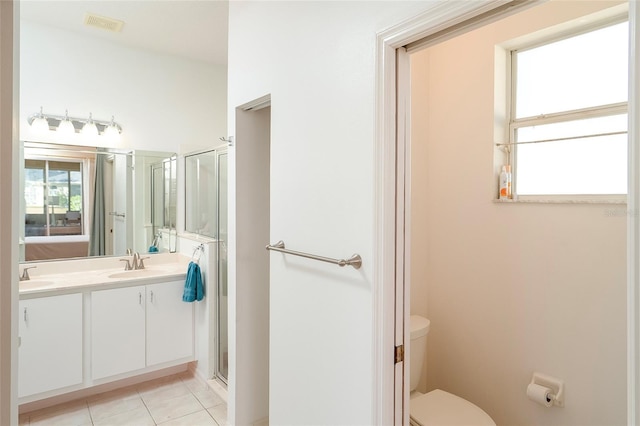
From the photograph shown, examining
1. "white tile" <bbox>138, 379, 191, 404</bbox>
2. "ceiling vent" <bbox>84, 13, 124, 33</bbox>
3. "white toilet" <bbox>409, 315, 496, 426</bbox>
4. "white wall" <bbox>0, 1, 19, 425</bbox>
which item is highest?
"ceiling vent" <bbox>84, 13, 124, 33</bbox>

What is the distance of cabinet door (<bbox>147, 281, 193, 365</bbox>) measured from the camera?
2705mm

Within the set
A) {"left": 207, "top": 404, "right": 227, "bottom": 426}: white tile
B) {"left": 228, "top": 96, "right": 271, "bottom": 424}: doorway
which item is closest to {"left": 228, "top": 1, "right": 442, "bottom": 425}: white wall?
{"left": 228, "top": 96, "right": 271, "bottom": 424}: doorway

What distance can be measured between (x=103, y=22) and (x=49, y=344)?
222 centimetres

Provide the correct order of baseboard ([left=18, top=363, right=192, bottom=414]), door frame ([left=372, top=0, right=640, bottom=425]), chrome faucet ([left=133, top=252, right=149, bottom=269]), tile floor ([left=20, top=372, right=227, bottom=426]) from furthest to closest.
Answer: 1. chrome faucet ([left=133, top=252, right=149, bottom=269])
2. baseboard ([left=18, top=363, right=192, bottom=414])
3. tile floor ([left=20, top=372, right=227, bottom=426])
4. door frame ([left=372, top=0, right=640, bottom=425])

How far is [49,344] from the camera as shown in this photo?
7.57 feet

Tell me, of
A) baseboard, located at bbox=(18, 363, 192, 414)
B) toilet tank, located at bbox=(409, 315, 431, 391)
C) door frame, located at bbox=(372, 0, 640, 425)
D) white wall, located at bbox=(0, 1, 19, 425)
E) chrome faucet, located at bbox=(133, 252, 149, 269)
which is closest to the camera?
white wall, located at bbox=(0, 1, 19, 425)

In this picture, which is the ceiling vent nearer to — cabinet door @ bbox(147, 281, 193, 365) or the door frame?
cabinet door @ bbox(147, 281, 193, 365)

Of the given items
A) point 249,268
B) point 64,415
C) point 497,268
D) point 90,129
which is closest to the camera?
point 497,268

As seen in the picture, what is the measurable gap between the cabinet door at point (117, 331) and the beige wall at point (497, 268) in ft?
6.51

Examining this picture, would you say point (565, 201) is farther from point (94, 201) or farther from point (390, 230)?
point (94, 201)

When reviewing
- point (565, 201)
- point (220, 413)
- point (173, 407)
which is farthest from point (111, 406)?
point (565, 201)

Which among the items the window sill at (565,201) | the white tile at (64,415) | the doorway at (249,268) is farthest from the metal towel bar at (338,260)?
the white tile at (64,415)

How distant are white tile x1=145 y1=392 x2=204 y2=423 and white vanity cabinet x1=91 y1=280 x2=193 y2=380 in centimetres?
28

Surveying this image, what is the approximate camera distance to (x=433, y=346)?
7.82 ft
